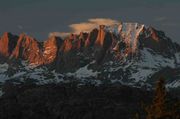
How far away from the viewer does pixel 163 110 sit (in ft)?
211

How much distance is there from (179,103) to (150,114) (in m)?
3.35

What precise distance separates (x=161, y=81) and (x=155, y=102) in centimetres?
252

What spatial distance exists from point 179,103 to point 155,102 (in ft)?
8.98

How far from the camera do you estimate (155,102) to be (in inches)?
2522

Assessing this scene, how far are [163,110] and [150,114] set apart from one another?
1.43 metres

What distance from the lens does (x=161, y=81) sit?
63031 millimetres

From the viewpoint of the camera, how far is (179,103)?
64812mm

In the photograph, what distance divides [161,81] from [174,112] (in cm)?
434

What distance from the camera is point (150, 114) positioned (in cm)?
6438

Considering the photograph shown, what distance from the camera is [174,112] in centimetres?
6519

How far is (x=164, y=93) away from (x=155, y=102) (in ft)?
5.09

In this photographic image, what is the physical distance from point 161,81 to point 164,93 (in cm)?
131
